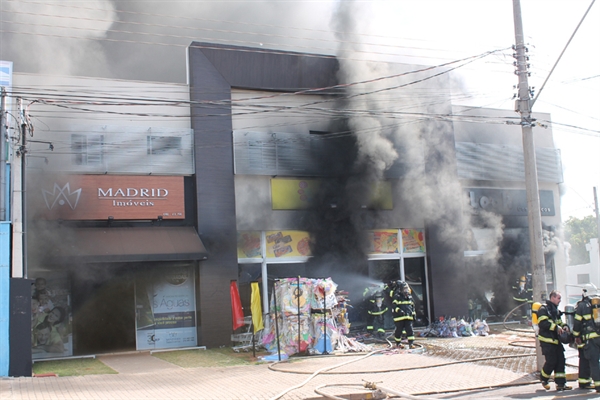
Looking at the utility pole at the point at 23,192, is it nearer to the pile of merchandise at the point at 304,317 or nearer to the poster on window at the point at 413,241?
the pile of merchandise at the point at 304,317

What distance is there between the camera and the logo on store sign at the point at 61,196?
13641 mm

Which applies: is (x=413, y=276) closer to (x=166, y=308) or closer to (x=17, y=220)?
(x=166, y=308)

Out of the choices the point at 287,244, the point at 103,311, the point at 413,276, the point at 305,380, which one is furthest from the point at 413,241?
the point at 103,311

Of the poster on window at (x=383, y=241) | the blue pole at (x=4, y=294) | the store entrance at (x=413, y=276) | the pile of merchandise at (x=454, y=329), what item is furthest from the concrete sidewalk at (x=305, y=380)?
the poster on window at (x=383, y=241)

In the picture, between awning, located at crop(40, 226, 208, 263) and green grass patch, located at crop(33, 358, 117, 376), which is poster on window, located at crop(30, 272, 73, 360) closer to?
green grass patch, located at crop(33, 358, 117, 376)

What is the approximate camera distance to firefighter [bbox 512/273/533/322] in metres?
18.4

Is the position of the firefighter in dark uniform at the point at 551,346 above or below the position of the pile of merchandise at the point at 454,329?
above

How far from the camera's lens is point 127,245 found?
45.3 feet

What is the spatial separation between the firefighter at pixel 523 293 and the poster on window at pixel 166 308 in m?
10.4

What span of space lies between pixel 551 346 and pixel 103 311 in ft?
34.5

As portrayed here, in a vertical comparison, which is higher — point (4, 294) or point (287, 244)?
point (287, 244)

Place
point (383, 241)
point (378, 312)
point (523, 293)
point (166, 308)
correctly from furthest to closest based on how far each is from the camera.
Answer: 1. point (523, 293)
2. point (383, 241)
3. point (378, 312)
4. point (166, 308)

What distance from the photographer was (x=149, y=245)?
13992 mm

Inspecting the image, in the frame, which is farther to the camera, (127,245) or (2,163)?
(127,245)
